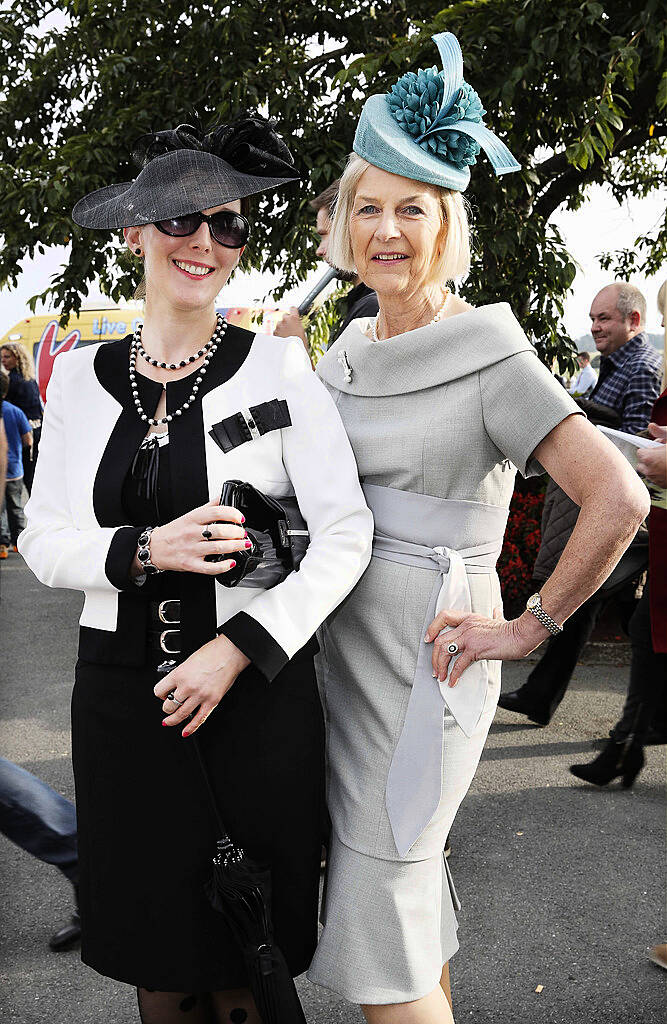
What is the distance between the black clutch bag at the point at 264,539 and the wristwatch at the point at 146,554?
12 centimetres

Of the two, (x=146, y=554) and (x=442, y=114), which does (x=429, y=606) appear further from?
(x=442, y=114)

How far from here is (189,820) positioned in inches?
65.1

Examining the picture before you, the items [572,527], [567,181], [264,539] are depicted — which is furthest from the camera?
A: [567,181]

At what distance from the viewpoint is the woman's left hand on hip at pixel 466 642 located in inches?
66.9

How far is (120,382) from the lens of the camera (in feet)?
5.77

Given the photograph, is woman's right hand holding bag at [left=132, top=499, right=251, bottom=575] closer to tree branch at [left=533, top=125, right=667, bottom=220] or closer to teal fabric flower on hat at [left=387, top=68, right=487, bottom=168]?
teal fabric flower on hat at [left=387, top=68, right=487, bottom=168]

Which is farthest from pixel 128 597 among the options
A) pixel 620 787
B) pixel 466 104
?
pixel 620 787

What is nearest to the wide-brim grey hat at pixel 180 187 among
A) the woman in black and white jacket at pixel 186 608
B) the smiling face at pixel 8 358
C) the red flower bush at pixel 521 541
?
the woman in black and white jacket at pixel 186 608

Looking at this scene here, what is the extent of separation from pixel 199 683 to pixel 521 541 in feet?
17.7

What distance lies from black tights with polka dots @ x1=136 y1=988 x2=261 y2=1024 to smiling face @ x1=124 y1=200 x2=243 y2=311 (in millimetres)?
1247

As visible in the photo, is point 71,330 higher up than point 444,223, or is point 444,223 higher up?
point 71,330

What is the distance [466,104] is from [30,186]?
541 centimetres

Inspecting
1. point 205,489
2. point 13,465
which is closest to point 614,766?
point 205,489

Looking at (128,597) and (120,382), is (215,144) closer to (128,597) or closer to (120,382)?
(120,382)
